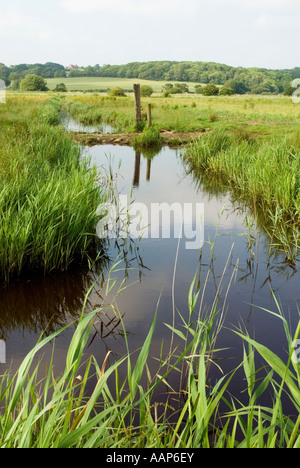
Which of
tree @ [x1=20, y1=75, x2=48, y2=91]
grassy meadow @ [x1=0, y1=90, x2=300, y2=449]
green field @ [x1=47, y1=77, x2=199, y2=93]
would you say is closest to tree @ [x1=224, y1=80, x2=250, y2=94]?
green field @ [x1=47, y1=77, x2=199, y2=93]

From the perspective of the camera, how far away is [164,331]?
364cm

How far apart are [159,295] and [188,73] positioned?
3462 inches

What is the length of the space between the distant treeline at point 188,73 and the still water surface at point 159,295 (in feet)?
216

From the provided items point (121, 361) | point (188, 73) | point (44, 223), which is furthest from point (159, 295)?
point (188, 73)

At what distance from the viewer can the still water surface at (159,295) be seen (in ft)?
11.5

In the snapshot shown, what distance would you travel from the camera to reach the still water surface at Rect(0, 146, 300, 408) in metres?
3.51

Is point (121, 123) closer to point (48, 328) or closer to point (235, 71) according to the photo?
point (48, 328)

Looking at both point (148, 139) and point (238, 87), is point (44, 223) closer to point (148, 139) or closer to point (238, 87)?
point (148, 139)

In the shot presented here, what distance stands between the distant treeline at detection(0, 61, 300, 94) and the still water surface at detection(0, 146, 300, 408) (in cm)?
6579

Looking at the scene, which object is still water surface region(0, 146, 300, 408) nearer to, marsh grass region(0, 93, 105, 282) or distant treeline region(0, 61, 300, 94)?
marsh grass region(0, 93, 105, 282)

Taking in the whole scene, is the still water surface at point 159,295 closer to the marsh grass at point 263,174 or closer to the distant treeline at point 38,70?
the marsh grass at point 263,174
